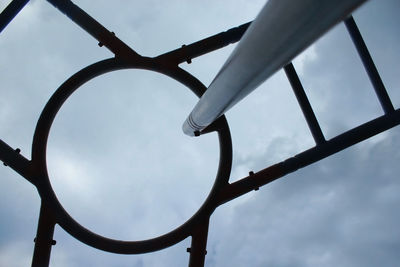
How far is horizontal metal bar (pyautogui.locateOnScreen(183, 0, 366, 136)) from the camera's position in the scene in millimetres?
2836

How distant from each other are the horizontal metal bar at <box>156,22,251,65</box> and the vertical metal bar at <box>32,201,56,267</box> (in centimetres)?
529

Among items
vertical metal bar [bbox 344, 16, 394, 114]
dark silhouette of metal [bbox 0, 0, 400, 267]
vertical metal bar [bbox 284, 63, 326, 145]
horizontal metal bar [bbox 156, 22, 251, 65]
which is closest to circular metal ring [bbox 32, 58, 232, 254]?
dark silhouette of metal [bbox 0, 0, 400, 267]

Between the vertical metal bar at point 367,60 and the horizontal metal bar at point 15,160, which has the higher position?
the vertical metal bar at point 367,60

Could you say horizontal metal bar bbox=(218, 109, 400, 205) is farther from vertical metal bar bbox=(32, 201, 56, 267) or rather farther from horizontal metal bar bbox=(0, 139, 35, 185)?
horizontal metal bar bbox=(0, 139, 35, 185)

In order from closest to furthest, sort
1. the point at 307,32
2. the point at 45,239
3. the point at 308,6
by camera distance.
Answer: the point at 308,6, the point at 307,32, the point at 45,239

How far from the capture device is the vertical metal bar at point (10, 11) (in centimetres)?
869

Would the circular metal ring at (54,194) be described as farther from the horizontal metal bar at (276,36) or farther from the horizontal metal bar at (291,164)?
the horizontal metal bar at (276,36)

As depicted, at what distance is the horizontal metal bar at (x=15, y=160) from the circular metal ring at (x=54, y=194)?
17cm

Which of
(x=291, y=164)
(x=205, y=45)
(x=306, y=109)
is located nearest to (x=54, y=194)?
(x=205, y=45)

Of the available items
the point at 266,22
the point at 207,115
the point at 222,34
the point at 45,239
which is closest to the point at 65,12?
the point at 222,34

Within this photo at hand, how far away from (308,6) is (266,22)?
60cm

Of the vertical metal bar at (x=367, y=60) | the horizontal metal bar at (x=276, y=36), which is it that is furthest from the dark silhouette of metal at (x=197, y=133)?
the horizontal metal bar at (x=276, y=36)

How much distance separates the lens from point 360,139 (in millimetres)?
9859

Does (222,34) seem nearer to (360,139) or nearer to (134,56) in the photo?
(134,56)
